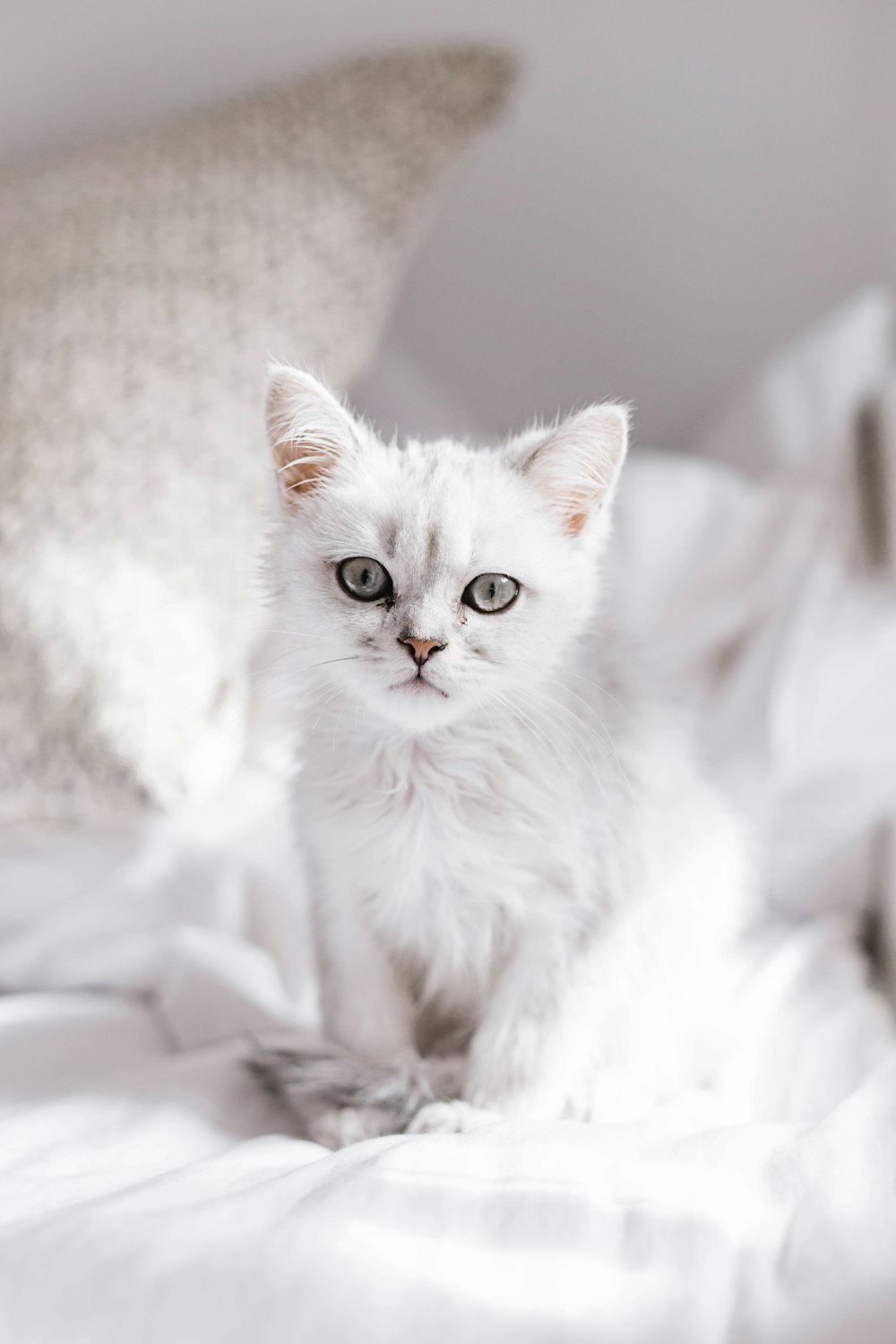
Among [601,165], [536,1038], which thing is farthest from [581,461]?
[601,165]

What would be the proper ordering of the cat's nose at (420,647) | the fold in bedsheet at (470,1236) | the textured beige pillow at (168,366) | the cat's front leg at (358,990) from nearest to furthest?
1. the fold in bedsheet at (470,1236)
2. the cat's nose at (420,647)
3. the cat's front leg at (358,990)
4. the textured beige pillow at (168,366)

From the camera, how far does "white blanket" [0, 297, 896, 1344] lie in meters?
0.49

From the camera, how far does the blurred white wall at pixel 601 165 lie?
A: 146 centimetres

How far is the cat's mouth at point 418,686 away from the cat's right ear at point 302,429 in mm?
173

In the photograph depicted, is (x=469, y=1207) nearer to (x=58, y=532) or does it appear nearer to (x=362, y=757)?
(x=362, y=757)

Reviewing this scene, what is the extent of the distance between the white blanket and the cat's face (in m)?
0.30

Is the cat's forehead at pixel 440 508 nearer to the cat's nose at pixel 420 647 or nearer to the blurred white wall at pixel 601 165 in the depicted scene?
the cat's nose at pixel 420 647

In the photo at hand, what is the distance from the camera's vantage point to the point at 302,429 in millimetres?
743

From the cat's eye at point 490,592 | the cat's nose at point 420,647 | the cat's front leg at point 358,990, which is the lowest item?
the cat's front leg at point 358,990

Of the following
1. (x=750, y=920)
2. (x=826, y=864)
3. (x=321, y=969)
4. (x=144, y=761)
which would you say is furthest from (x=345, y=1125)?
(x=826, y=864)

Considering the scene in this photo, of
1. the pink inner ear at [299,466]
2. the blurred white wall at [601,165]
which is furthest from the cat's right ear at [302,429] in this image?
the blurred white wall at [601,165]

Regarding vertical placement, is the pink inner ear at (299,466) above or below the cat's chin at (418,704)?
above

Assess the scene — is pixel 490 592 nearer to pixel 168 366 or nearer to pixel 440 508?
pixel 440 508

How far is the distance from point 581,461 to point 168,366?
19.3 inches
